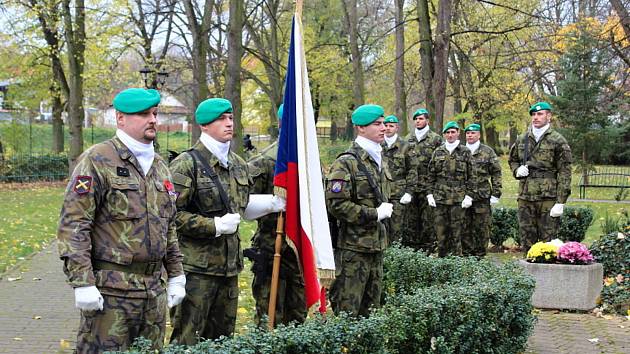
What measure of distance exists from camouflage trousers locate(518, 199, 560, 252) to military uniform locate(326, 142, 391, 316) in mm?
4889

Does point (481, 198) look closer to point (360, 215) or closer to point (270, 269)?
point (360, 215)

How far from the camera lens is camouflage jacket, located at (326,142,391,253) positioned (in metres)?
6.29

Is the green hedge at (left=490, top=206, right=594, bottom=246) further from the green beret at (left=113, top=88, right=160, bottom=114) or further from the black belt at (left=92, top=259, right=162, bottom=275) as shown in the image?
the green beret at (left=113, top=88, right=160, bottom=114)

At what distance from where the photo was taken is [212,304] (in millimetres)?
5457

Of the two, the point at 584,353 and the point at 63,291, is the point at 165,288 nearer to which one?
the point at 584,353

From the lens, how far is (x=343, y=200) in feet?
20.7

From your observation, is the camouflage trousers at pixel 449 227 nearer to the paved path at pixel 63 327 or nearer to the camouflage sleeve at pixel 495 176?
the camouflage sleeve at pixel 495 176

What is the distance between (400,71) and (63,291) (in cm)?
1866

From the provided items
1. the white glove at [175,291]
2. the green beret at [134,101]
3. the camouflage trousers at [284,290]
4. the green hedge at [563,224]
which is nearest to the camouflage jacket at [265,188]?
the camouflage trousers at [284,290]

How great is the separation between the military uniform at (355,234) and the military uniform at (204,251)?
1.11 meters

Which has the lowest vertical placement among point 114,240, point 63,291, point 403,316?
point 63,291

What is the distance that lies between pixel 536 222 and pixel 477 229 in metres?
0.98

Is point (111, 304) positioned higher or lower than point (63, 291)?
higher

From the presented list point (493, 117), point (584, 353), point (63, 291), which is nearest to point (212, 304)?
point (584, 353)
